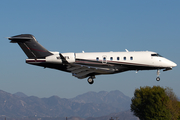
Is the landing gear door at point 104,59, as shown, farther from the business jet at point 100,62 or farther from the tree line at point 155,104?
the tree line at point 155,104

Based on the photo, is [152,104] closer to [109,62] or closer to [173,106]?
[173,106]

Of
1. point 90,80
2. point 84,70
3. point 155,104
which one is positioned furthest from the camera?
point 155,104

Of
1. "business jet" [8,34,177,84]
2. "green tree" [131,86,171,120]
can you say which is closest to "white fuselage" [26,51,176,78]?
"business jet" [8,34,177,84]

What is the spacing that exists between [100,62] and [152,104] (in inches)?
2612

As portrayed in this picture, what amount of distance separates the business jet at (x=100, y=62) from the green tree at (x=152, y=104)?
61.8m

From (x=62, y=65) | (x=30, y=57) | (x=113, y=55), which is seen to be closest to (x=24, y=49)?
(x=30, y=57)

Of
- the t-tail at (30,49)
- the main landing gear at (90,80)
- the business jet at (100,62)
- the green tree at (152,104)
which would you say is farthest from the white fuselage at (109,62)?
the green tree at (152,104)

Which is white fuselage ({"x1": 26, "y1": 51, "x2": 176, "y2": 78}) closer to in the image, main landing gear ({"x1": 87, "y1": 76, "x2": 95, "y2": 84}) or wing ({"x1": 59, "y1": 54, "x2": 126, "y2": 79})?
wing ({"x1": 59, "y1": 54, "x2": 126, "y2": 79})

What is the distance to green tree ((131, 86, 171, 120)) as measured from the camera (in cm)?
10506

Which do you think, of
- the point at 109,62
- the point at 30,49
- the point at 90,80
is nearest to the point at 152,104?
the point at 90,80

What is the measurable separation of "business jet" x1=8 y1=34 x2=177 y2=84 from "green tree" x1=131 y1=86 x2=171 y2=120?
61.8 m

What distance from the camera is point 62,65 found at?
151 ft

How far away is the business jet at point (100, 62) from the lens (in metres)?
45.3

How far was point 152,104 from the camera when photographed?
10656cm
